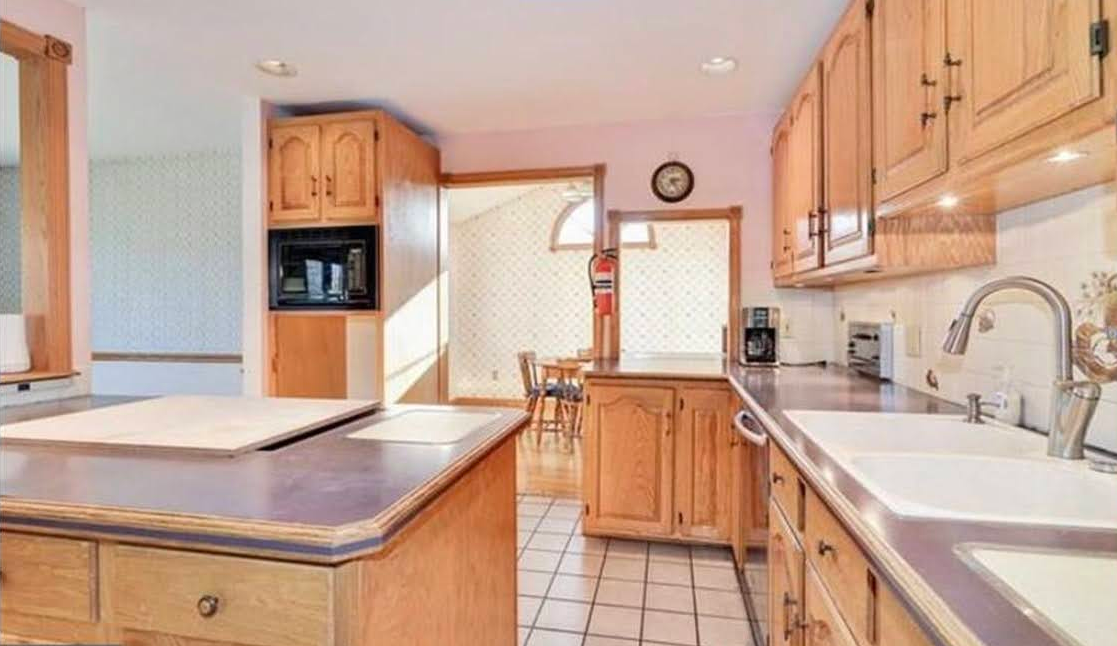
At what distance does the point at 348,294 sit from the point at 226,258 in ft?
6.33

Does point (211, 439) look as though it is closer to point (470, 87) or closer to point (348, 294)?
point (348, 294)

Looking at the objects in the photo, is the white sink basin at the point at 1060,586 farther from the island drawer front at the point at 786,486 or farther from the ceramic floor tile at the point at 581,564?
the ceramic floor tile at the point at 581,564

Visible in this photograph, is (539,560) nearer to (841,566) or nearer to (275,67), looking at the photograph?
(841,566)

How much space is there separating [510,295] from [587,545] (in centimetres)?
455

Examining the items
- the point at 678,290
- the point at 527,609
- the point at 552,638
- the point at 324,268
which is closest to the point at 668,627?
the point at 552,638

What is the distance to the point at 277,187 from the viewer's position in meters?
3.10

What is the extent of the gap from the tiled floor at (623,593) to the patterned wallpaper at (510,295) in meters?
4.02

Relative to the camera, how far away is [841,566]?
1.03 m

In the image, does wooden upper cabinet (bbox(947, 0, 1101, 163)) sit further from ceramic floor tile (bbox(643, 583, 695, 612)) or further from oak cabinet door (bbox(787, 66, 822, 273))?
ceramic floor tile (bbox(643, 583, 695, 612))

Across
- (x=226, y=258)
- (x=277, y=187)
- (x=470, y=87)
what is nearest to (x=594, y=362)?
(x=470, y=87)

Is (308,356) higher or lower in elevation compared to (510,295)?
lower

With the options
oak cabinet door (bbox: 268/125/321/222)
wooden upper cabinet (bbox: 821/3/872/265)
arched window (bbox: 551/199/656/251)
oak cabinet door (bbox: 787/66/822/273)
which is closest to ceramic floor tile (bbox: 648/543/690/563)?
oak cabinet door (bbox: 787/66/822/273)

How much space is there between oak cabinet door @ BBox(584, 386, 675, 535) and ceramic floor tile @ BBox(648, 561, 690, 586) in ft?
0.54

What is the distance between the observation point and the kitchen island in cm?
85
